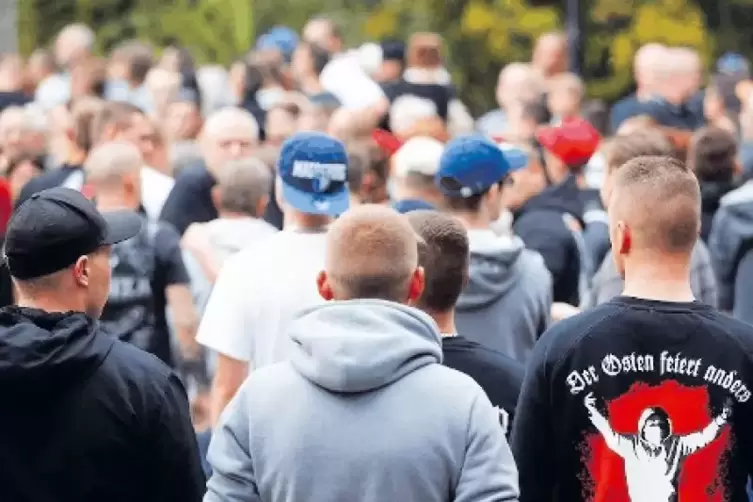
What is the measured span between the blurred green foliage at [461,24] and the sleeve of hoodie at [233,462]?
12.9 m

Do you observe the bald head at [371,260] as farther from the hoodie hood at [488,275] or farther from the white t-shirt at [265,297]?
the hoodie hood at [488,275]

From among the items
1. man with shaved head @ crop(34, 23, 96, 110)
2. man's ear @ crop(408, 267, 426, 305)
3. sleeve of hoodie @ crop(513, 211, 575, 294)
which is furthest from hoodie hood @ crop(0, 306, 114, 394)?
man with shaved head @ crop(34, 23, 96, 110)

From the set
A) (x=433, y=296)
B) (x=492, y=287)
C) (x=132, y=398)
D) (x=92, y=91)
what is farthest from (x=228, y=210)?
(x=92, y=91)

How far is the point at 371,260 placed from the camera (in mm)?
4492

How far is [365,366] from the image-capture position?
4250 millimetres

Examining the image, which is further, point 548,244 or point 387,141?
point 387,141

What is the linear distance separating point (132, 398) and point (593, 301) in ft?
10.1

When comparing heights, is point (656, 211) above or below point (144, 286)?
above

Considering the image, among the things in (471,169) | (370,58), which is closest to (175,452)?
(471,169)

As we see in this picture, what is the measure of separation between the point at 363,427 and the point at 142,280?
3.26 metres

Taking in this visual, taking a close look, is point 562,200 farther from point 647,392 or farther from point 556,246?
point 647,392

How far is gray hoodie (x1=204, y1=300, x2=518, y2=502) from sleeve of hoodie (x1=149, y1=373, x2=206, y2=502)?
0.57ft

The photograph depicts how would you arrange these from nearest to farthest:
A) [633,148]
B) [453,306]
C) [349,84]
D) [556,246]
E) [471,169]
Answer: [453,306], [471,169], [633,148], [556,246], [349,84]

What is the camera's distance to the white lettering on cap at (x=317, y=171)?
6523 millimetres
